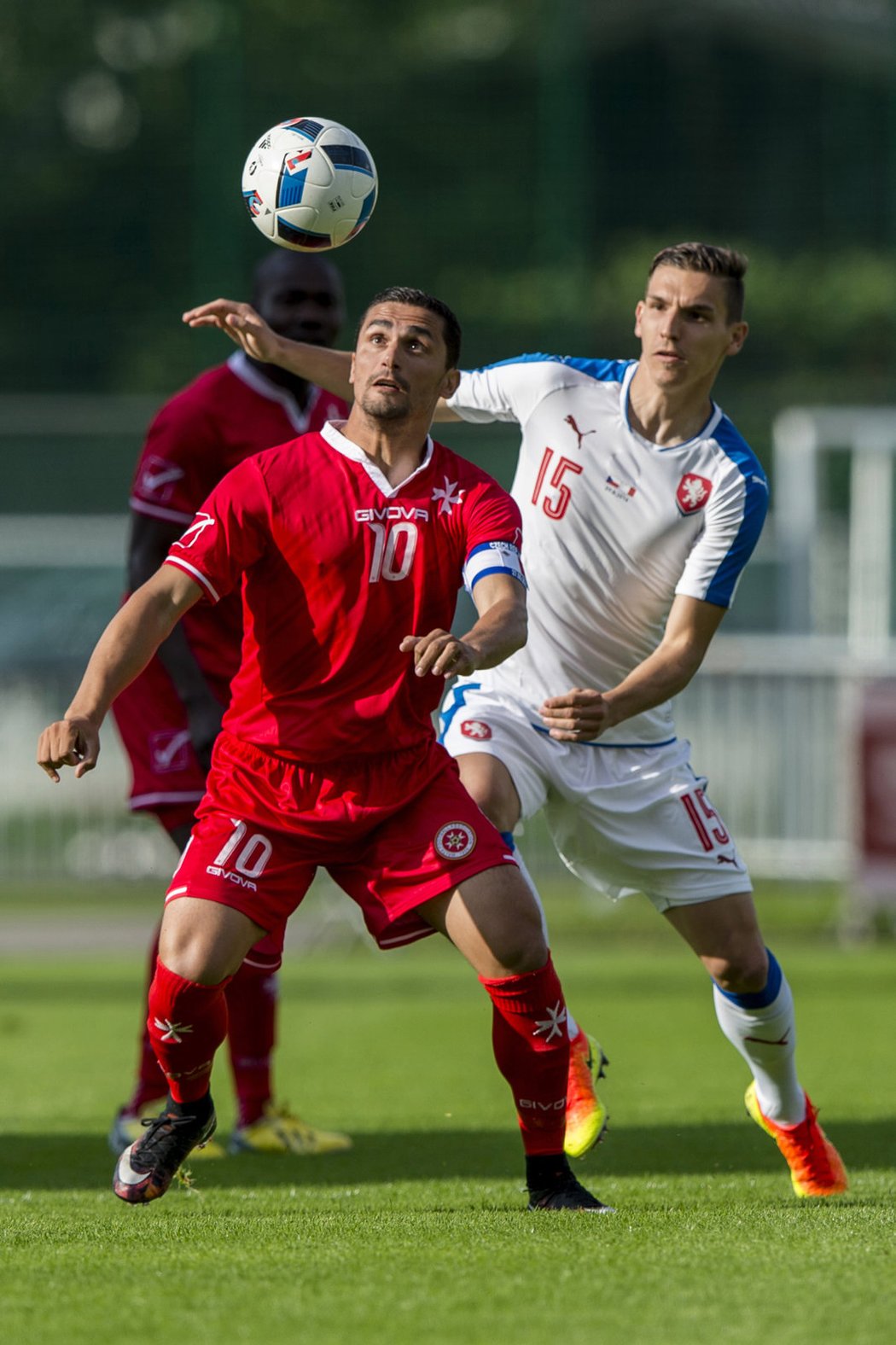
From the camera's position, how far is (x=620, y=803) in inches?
233

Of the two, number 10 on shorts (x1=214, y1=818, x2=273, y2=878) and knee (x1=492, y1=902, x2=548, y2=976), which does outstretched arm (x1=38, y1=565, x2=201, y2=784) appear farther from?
knee (x1=492, y1=902, x2=548, y2=976)

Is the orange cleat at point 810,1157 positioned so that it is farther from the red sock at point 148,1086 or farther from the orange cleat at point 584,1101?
the red sock at point 148,1086

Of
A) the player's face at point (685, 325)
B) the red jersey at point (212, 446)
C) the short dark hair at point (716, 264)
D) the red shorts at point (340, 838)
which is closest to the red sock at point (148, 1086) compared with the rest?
the red jersey at point (212, 446)

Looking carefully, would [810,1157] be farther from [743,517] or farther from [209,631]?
[209,631]

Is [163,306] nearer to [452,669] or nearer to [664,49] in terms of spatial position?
[664,49]

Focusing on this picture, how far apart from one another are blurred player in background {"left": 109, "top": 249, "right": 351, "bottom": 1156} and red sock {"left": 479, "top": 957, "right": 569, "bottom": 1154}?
1647 millimetres

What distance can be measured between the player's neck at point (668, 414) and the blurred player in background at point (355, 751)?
3.14 feet

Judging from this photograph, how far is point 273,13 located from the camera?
74.1ft

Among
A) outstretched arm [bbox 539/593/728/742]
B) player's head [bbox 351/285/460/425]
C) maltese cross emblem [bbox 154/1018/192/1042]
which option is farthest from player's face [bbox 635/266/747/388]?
maltese cross emblem [bbox 154/1018/192/1042]

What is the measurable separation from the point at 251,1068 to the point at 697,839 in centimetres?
190

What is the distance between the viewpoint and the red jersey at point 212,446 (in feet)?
21.9

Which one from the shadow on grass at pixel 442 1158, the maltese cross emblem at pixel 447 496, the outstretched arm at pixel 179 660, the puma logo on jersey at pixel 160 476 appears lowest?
the shadow on grass at pixel 442 1158

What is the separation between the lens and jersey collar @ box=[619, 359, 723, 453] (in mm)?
6000

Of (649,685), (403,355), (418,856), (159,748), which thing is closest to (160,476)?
(159,748)
